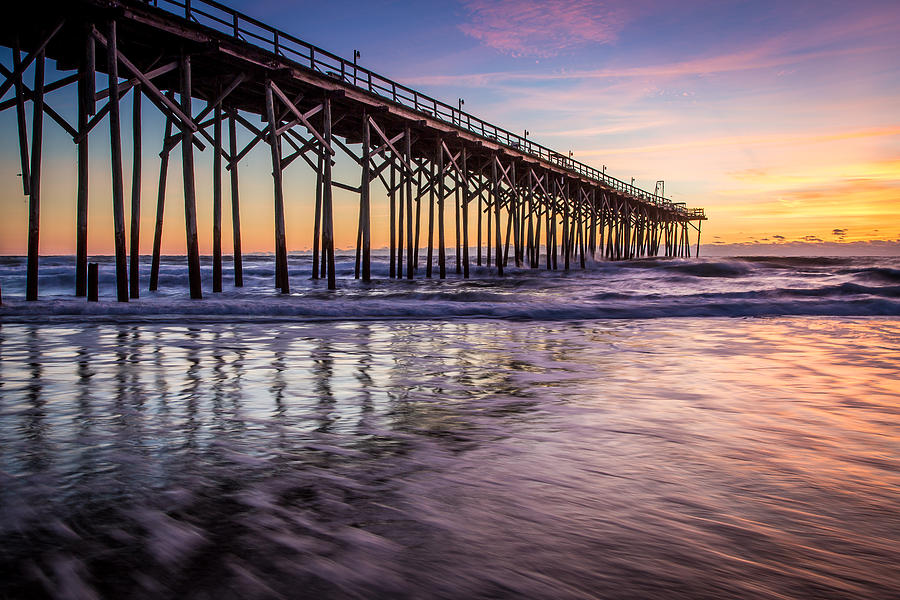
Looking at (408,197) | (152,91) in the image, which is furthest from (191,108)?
(408,197)

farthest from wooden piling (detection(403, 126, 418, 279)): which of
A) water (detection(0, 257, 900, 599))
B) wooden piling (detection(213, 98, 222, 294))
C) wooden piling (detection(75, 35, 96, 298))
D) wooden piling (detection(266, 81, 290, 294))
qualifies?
water (detection(0, 257, 900, 599))

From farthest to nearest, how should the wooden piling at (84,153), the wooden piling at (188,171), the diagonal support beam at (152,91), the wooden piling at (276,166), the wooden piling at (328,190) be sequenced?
the wooden piling at (328,190)
the wooden piling at (276,166)
the wooden piling at (188,171)
the diagonal support beam at (152,91)
the wooden piling at (84,153)

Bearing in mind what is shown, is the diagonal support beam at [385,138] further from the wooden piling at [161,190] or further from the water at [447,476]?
the water at [447,476]

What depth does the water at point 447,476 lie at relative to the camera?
55.8 inches

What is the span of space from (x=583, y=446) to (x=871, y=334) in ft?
21.8

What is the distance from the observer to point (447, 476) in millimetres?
2123

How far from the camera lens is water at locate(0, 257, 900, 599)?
1418 mm

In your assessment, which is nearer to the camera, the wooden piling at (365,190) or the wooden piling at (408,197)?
the wooden piling at (365,190)

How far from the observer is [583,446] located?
2.52 metres

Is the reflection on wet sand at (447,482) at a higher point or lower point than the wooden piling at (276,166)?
lower

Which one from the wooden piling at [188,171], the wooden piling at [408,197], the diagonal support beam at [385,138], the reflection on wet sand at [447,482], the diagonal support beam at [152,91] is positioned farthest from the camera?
the wooden piling at [408,197]

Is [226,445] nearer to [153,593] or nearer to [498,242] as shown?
[153,593]

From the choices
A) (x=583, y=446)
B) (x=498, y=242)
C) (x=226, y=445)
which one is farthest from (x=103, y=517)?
(x=498, y=242)

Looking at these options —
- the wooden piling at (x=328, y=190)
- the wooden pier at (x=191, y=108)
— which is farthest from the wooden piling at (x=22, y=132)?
the wooden piling at (x=328, y=190)
